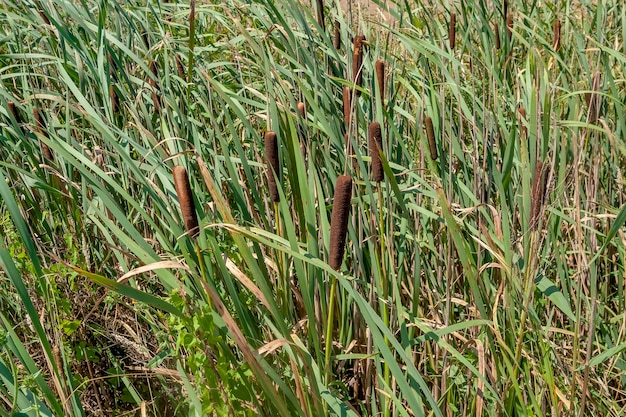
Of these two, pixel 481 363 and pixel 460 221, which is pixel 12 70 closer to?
pixel 460 221

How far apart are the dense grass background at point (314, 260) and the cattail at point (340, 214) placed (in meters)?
0.04

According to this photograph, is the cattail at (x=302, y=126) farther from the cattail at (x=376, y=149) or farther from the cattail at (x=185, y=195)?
the cattail at (x=185, y=195)

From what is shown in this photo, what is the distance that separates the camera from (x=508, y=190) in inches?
71.9

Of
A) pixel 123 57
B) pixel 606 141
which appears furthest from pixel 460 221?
pixel 123 57

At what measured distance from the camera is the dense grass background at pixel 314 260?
134 cm

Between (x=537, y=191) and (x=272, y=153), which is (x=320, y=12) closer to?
(x=272, y=153)

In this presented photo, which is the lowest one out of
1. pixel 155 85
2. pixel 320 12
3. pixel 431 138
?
pixel 431 138

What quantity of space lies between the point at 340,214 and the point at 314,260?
114 mm

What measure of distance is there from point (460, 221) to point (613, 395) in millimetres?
649

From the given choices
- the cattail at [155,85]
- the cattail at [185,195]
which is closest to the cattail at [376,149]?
the cattail at [185,195]

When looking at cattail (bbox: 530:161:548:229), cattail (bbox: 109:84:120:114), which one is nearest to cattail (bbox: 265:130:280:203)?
cattail (bbox: 530:161:548:229)

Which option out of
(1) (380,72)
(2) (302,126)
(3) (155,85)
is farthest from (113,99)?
(1) (380,72)

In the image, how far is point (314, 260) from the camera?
4.00 feet

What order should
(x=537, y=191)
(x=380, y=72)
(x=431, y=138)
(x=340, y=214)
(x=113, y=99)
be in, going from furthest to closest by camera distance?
(x=113, y=99)
(x=431, y=138)
(x=380, y=72)
(x=537, y=191)
(x=340, y=214)
